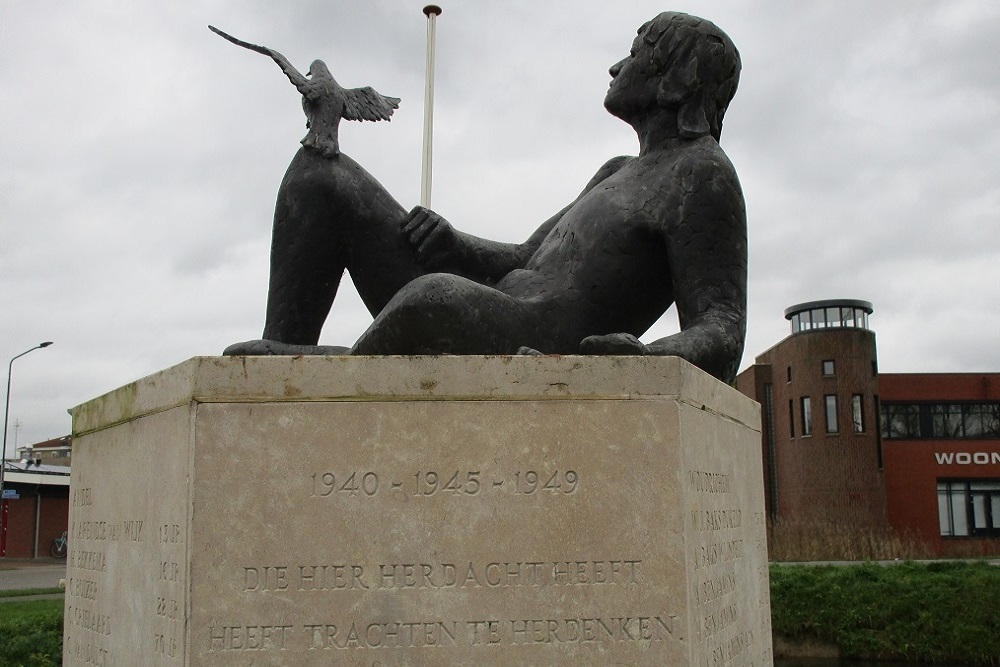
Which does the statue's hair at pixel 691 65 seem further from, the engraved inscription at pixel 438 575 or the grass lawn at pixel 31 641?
the grass lawn at pixel 31 641

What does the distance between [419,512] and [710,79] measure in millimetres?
2470

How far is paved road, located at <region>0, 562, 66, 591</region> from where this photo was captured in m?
23.4

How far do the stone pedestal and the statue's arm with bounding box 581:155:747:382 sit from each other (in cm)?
78

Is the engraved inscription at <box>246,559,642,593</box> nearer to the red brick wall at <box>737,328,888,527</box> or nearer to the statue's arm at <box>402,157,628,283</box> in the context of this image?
the statue's arm at <box>402,157,628,283</box>

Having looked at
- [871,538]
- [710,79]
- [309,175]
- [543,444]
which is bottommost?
[871,538]

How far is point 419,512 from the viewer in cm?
295

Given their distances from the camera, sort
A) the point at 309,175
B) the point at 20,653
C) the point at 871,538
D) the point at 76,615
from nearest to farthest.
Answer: the point at 76,615 < the point at 309,175 < the point at 20,653 < the point at 871,538

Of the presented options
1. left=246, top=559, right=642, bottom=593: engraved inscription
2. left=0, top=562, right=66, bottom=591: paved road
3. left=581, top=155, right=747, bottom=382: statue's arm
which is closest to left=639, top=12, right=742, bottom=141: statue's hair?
left=581, top=155, right=747, bottom=382: statue's arm

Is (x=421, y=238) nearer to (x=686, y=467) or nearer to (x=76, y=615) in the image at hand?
(x=686, y=467)

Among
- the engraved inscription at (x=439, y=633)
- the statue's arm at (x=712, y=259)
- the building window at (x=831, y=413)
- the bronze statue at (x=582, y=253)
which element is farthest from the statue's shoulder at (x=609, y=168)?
the building window at (x=831, y=413)

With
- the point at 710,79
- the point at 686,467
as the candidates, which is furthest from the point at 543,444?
the point at 710,79

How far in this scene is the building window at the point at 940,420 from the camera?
43.2m

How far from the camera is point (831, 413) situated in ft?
138

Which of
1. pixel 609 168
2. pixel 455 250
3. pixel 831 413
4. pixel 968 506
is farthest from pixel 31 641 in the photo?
pixel 968 506
